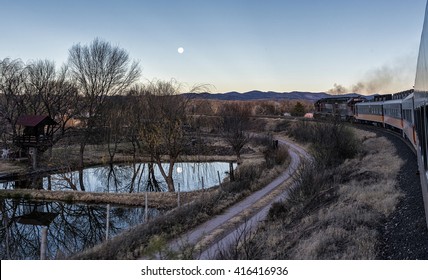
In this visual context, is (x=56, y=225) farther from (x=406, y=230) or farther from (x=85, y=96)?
(x=85, y=96)

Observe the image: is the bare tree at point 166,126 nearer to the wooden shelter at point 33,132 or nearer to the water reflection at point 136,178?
the water reflection at point 136,178

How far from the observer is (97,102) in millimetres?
29828

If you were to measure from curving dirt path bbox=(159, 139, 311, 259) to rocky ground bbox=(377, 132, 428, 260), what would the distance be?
238cm

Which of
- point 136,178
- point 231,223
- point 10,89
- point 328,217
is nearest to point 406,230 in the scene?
point 328,217

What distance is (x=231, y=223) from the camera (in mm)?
10117

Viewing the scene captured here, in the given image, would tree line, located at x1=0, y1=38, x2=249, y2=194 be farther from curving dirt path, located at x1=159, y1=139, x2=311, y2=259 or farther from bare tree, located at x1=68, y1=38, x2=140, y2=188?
curving dirt path, located at x1=159, y1=139, x2=311, y2=259

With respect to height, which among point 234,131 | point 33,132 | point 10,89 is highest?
point 10,89

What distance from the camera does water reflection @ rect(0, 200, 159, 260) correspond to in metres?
10.8

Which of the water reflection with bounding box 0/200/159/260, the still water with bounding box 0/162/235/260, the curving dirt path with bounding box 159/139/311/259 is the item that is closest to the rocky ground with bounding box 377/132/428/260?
the curving dirt path with bounding box 159/139/311/259

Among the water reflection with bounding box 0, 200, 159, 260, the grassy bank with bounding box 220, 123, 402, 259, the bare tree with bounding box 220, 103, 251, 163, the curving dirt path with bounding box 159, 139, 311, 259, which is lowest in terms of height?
the water reflection with bounding box 0, 200, 159, 260

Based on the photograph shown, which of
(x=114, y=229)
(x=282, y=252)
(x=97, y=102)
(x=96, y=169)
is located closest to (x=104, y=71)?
(x=97, y=102)

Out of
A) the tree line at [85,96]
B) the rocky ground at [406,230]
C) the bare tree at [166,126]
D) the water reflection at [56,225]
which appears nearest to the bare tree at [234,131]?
the tree line at [85,96]

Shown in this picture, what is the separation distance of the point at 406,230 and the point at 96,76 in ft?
90.1

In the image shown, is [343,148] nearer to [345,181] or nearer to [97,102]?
[345,181]
